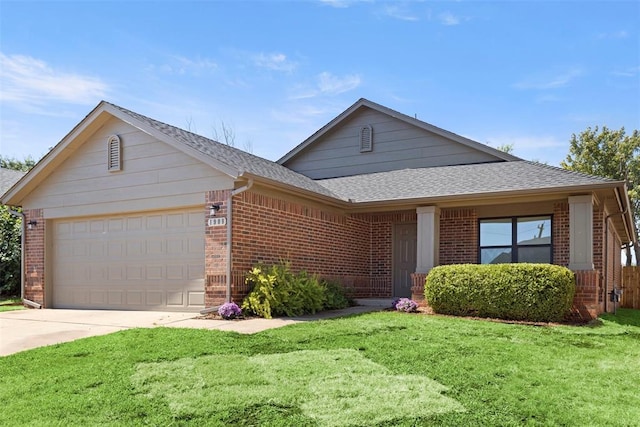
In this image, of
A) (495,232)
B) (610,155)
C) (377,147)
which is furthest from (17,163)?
(610,155)

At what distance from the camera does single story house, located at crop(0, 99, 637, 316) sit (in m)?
10.9

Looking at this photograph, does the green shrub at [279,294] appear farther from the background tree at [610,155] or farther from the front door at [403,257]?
the background tree at [610,155]

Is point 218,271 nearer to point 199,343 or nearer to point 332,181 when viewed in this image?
point 199,343

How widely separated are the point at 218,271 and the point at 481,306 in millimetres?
5350

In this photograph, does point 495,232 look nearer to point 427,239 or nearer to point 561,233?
point 561,233

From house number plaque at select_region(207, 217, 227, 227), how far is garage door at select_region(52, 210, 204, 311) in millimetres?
518

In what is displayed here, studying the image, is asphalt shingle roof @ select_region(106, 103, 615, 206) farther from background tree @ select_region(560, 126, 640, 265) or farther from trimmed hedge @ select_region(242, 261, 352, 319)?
background tree @ select_region(560, 126, 640, 265)

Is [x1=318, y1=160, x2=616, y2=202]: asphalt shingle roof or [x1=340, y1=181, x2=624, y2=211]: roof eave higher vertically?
[x1=318, y1=160, x2=616, y2=202]: asphalt shingle roof

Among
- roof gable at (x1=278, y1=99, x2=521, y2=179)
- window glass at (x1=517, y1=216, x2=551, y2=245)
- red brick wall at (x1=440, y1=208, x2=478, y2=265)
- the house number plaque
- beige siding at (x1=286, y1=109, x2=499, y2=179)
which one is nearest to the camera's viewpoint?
the house number plaque

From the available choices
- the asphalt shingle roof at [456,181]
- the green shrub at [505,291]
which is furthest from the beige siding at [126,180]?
the green shrub at [505,291]

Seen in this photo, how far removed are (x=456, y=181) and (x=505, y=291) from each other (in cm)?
400

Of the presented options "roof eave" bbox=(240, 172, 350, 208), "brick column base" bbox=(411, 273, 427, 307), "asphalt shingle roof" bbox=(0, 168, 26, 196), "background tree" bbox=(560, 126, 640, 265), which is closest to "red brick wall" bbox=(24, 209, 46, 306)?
"roof eave" bbox=(240, 172, 350, 208)

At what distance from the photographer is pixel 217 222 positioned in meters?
10.6

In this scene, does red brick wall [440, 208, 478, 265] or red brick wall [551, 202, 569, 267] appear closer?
red brick wall [551, 202, 569, 267]
